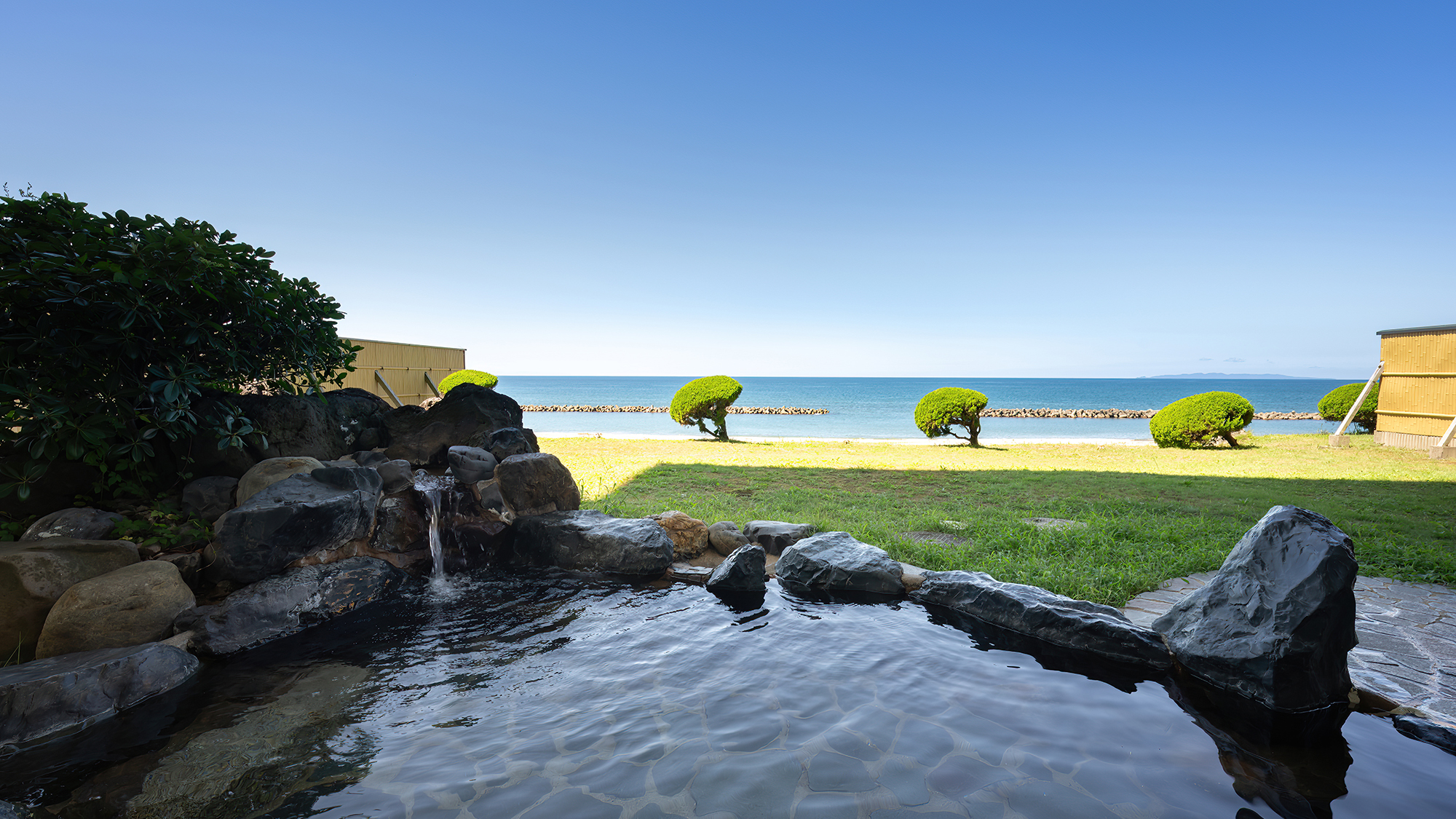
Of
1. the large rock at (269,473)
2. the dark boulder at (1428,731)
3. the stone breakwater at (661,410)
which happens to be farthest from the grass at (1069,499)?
the stone breakwater at (661,410)

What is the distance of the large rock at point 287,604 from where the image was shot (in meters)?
3.99

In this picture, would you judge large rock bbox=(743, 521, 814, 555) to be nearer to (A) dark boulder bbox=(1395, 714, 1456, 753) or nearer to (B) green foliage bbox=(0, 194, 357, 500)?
(A) dark boulder bbox=(1395, 714, 1456, 753)

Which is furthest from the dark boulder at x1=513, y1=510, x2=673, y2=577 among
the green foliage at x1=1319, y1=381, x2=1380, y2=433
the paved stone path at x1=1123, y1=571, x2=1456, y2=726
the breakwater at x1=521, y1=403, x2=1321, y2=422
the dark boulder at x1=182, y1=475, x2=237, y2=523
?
the breakwater at x1=521, y1=403, x2=1321, y2=422

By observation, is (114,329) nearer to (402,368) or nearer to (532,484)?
(532,484)

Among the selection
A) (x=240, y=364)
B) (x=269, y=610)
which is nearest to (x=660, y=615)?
(x=269, y=610)

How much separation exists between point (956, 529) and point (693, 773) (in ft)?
16.1

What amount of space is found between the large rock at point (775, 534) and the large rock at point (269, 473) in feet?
13.5

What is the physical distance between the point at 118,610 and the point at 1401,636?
8431 millimetres

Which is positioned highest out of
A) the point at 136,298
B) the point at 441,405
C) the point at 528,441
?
the point at 136,298

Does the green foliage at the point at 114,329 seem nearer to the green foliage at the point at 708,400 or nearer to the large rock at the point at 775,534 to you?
the large rock at the point at 775,534

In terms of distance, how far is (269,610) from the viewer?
14.0 feet

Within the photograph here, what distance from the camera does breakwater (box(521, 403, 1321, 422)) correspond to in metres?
43.7

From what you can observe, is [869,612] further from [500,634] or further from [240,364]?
[240,364]

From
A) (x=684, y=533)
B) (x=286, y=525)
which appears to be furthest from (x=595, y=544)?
(x=286, y=525)
